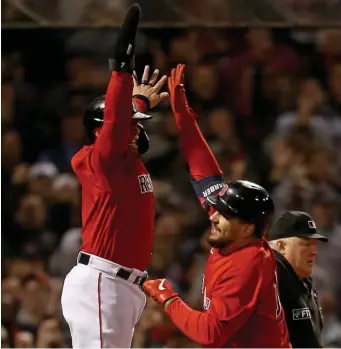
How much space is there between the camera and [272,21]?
6203 millimetres

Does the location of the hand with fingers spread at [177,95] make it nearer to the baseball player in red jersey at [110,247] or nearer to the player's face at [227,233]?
the baseball player in red jersey at [110,247]

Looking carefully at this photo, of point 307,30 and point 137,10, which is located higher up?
point 307,30

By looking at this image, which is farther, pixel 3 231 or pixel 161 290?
pixel 3 231

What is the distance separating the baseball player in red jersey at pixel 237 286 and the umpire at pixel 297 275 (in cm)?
36

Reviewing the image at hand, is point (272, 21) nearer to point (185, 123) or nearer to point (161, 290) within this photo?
point (185, 123)

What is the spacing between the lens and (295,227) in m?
3.35

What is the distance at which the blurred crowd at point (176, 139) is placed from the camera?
18.5 ft

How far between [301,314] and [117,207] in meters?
0.76

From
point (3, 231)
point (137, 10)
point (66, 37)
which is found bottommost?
point (3, 231)

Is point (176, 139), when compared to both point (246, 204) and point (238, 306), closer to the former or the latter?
point (246, 204)

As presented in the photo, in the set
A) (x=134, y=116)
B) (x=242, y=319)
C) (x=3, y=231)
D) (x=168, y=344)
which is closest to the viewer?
(x=242, y=319)

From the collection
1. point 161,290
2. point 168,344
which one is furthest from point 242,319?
→ point 168,344

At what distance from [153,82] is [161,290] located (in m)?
0.88

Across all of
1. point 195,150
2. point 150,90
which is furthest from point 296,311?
point 150,90
